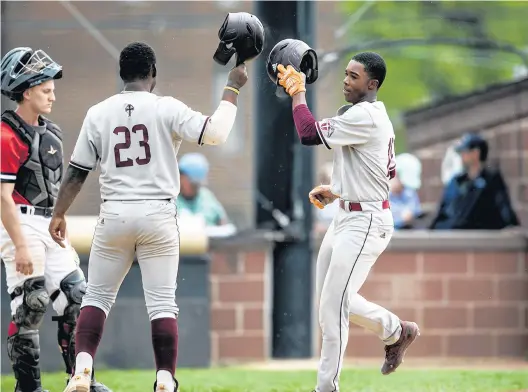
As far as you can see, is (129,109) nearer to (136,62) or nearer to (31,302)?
(136,62)

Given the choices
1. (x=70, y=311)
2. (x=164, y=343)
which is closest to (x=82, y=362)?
(x=164, y=343)

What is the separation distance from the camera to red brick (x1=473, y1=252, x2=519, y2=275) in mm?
10438

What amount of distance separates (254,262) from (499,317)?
209cm

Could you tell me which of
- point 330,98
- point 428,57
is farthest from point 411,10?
point 330,98

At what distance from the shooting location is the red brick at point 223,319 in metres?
9.94

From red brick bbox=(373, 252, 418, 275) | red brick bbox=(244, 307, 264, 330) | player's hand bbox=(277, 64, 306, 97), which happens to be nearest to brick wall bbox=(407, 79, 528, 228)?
red brick bbox=(373, 252, 418, 275)

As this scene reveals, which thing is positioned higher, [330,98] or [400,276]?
[330,98]

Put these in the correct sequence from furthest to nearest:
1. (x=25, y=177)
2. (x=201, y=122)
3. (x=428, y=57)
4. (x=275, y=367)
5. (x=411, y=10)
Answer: (x=428, y=57) → (x=411, y=10) → (x=275, y=367) → (x=25, y=177) → (x=201, y=122)

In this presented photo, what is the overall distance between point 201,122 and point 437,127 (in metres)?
7.53

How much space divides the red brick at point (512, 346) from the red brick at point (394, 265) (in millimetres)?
944

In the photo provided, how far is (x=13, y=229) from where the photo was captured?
6.64m

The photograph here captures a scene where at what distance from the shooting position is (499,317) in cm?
1052

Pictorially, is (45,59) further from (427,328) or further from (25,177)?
(427,328)

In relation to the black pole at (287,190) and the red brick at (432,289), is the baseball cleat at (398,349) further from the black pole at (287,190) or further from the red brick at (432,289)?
the red brick at (432,289)
